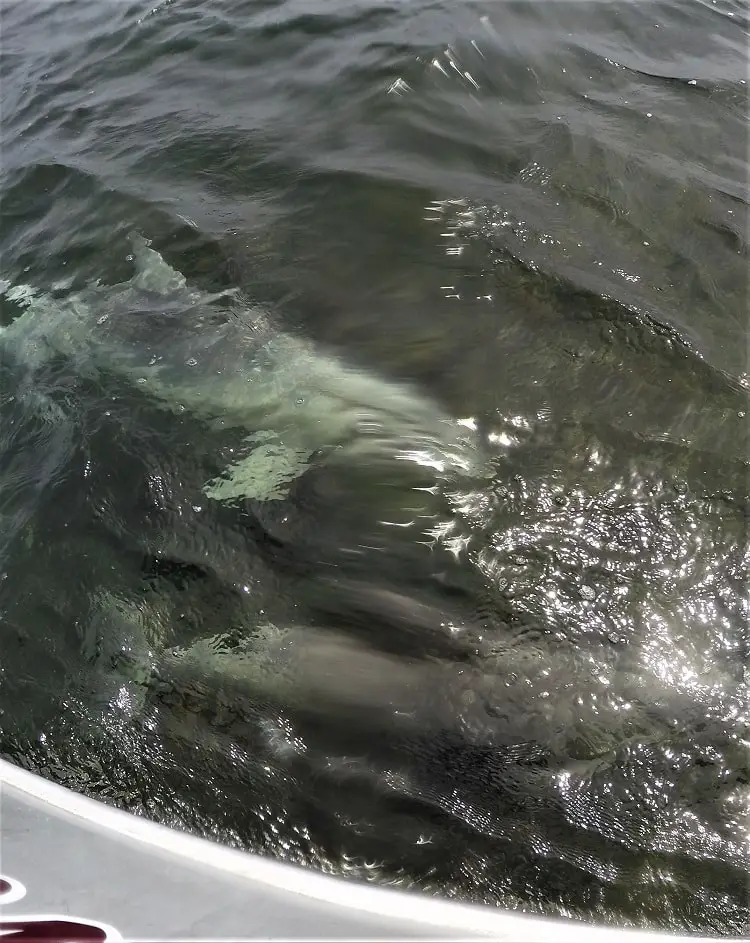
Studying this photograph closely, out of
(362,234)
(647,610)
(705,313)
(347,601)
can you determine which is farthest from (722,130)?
(347,601)

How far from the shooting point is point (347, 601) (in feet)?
9.67

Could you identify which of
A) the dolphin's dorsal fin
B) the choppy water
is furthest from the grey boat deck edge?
the dolphin's dorsal fin

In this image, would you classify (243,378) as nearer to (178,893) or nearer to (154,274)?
(154,274)

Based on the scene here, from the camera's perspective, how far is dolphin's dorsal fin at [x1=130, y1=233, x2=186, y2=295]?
432 cm

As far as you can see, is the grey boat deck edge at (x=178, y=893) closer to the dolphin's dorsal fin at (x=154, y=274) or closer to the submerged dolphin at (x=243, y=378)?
the submerged dolphin at (x=243, y=378)

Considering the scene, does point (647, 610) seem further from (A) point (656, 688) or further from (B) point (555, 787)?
(B) point (555, 787)

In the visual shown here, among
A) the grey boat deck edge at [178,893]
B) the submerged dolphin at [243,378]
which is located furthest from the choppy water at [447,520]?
the grey boat deck edge at [178,893]

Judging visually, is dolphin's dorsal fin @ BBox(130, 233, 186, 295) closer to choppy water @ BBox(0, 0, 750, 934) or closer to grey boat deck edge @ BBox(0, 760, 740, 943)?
choppy water @ BBox(0, 0, 750, 934)

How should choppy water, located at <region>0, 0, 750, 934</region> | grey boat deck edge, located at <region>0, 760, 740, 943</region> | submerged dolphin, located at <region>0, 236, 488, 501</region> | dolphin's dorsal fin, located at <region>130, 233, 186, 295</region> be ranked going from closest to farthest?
1. grey boat deck edge, located at <region>0, 760, 740, 943</region>
2. choppy water, located at <region>0, 0, 750, 934</region>
3. submerged dolphin, located at <region>0, 236, 488, 501</region>
4. dolphin's dorsal fin, located at <region>130, 233, 186, 295</region>

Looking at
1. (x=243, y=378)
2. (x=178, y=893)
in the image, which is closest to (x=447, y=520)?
(x=243, y=378)

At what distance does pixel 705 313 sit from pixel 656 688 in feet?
6.77

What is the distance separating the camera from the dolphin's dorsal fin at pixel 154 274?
432cm

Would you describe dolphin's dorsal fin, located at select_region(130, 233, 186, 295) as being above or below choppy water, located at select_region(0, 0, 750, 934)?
above

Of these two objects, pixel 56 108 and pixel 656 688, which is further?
pixel 56 108
